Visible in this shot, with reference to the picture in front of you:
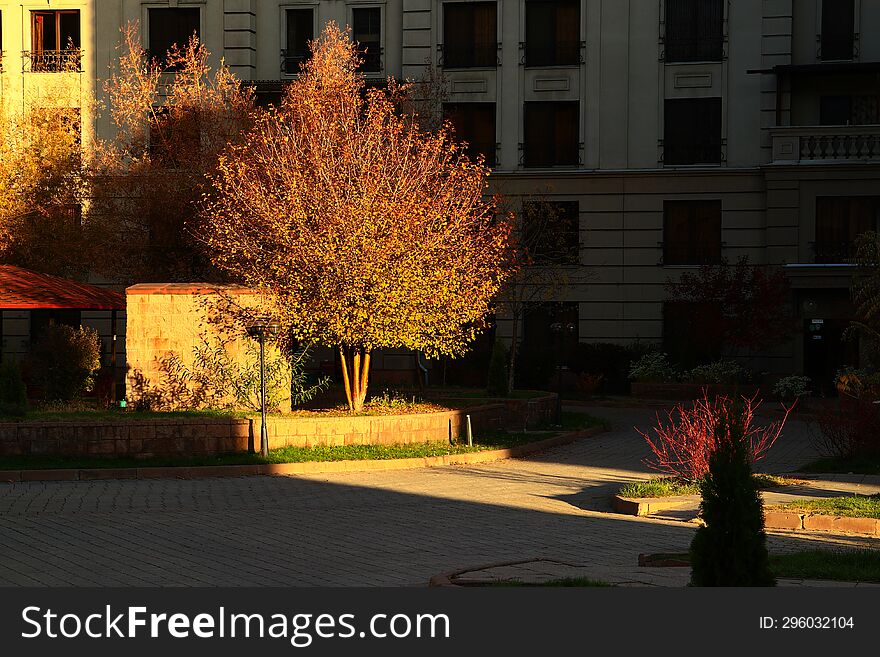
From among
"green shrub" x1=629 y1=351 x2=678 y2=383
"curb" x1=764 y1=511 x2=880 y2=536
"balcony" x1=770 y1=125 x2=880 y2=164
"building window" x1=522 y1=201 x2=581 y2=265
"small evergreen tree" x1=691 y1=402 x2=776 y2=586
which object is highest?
"balcony" x1=770 y1=125 x2=880 y2=164

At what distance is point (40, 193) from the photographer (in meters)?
33.8

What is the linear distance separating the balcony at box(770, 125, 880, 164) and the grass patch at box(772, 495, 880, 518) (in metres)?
23.3

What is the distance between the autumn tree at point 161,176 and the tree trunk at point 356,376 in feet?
24.5

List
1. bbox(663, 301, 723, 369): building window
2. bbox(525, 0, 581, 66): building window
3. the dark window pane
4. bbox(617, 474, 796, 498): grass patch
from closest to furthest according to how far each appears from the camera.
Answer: bbox(617, 474, 796, 498): grass patch → bbox(663, 301, 723, 369): building window → the dark window pane → bbox(525, 0, 581, 66): building window

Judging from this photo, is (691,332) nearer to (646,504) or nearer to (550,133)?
(550,133)

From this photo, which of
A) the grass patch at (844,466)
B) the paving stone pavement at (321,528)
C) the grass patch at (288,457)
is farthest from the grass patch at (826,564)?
the grass patch at (288,457)

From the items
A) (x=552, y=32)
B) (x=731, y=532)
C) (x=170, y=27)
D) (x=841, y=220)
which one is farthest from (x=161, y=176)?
(x=731, y=532)

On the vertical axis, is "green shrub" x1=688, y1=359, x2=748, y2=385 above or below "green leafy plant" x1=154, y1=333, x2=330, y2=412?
below

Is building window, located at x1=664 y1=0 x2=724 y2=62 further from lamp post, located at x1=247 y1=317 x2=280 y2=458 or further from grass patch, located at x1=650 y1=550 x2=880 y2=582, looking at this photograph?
grass patch, located at x1=650 y1=550 x2=880 y2=582

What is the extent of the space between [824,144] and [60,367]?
23.4 m

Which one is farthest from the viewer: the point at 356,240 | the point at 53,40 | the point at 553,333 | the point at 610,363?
the point at 53,40

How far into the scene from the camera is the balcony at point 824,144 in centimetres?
3641

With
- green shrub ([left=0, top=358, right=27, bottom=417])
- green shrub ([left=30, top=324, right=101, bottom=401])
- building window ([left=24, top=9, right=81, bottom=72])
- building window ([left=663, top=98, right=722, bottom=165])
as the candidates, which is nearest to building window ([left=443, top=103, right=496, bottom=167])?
building window ([left=663, top=98, right=722, bottom=165])

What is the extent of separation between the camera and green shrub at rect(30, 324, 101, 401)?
2520 centimetres
